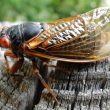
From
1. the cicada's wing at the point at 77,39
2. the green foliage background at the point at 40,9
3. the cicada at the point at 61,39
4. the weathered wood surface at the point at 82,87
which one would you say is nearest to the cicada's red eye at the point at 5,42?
the cicada at the point at 61,39

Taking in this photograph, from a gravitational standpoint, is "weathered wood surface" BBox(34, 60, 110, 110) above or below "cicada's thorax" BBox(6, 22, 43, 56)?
below

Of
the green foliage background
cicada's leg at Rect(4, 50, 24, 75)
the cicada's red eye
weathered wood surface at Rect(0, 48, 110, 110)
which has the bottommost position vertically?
weathered wood surface at Rect(0, 48, 110, 110)

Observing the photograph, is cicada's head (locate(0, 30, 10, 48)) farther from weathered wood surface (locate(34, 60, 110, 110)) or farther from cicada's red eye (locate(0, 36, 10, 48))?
weathered wood surface (locate(34, 60, 110, 110))

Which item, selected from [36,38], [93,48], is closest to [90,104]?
[93,48]

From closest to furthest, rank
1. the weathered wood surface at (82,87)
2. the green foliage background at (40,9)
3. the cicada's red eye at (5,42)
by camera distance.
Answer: the weathered wood surface at (82,87) < the cicada's red eye at (5,42) < the green foliage background at (40,9)

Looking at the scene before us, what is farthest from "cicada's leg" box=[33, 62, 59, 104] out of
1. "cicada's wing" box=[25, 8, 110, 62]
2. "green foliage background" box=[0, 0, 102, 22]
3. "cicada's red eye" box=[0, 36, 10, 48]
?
"green foliage background" box=[0, 0, 102, 22]

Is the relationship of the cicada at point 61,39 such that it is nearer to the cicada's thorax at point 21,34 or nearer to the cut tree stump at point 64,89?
the cicada's thorax at point 21,34

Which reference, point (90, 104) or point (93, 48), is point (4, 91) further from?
point (93, 48)
